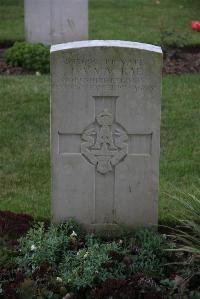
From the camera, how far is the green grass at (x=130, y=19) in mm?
13242

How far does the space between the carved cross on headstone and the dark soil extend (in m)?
5.31

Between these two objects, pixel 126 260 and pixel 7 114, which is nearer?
pixel 126 260

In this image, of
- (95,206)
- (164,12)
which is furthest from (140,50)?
(164,12)

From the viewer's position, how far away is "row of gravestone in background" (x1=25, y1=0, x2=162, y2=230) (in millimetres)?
5117

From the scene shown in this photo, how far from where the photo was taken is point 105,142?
5.27 m

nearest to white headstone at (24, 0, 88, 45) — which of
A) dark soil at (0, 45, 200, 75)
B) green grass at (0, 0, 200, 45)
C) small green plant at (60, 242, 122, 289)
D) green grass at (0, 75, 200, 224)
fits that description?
dark soil at (0, 45, 200, 75)

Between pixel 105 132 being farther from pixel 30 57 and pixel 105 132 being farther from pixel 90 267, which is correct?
pixel 30 57

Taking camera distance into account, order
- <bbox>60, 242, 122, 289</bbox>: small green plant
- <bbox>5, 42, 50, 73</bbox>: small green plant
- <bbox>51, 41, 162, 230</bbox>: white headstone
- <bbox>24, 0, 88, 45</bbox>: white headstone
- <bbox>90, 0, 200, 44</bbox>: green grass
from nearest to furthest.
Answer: <bbox>60, 242, 122, 289</bbox>: small green plant → <bbox>51, 41, 162, 230</bbox>: white headstone → <bbox>5, 42, 50, 73</bbox>: small green plant → <bbox>24, 0, 88, 45</bbox>: white headstone → <bbox>90, 0, 200, 44</bbox>: green grass

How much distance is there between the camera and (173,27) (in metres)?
14.2

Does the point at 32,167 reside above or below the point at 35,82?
below

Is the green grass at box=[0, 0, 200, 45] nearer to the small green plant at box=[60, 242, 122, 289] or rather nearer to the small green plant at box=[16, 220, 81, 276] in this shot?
the small green plant at box=[16, 220, 81, 276]

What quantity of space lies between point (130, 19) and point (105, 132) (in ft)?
33.7

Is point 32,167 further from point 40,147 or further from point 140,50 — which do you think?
point 140,50

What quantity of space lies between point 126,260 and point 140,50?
1.33 m
